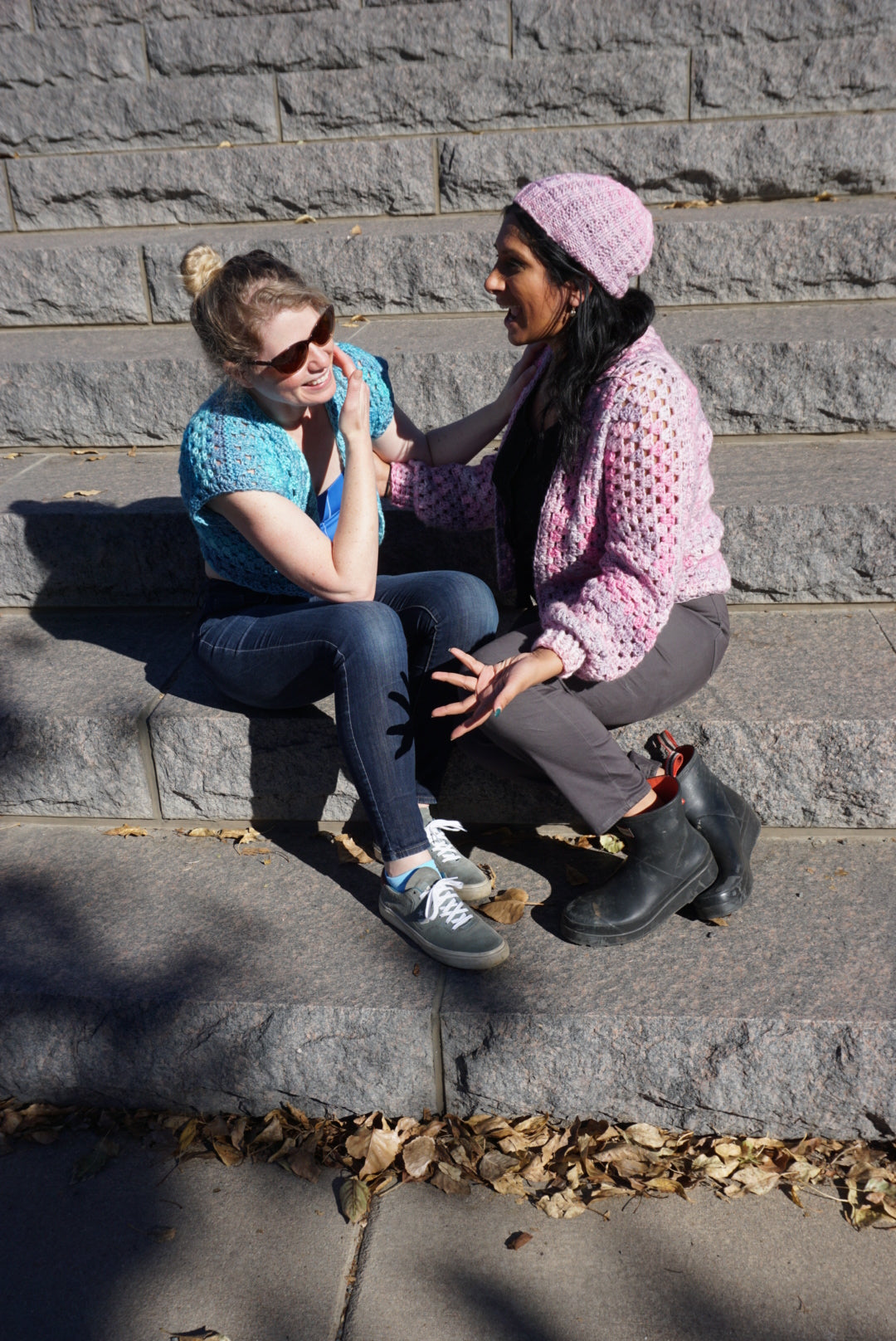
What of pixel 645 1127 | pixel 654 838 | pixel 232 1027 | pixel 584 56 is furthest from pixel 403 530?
pixel 584 56

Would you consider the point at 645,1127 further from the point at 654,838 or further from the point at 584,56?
the point at 584,56

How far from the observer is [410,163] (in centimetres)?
436

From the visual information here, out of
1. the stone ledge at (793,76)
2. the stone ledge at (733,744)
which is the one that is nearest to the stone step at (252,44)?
the stone ledge at (793,76)

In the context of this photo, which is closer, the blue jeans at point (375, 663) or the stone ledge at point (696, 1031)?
the stone ledge at point (696, 1031)

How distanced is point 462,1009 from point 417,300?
112 inches

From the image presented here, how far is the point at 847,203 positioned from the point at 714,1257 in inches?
142

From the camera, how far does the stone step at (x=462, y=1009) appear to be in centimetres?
207

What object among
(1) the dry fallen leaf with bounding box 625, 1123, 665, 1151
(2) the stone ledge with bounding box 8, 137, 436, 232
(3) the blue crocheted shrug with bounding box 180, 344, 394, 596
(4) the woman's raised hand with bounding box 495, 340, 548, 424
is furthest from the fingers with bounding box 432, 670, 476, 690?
(2) the stone ledge with bounding box 8, 137, 436, 232

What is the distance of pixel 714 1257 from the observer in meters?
1.90

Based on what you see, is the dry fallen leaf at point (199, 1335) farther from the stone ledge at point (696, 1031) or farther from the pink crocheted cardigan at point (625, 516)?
the pink crocheted cardigan at point (625, 516)

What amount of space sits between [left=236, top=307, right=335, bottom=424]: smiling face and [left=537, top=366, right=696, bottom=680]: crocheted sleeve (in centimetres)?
61

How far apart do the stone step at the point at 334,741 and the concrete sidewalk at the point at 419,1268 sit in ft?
2.97

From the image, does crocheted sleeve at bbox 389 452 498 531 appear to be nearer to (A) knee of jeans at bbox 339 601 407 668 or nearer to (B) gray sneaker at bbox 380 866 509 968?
(A) knee of jeans at bbox 339 601 407 668

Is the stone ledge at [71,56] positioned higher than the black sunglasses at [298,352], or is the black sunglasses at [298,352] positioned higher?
the stone ledge at [71,56]
